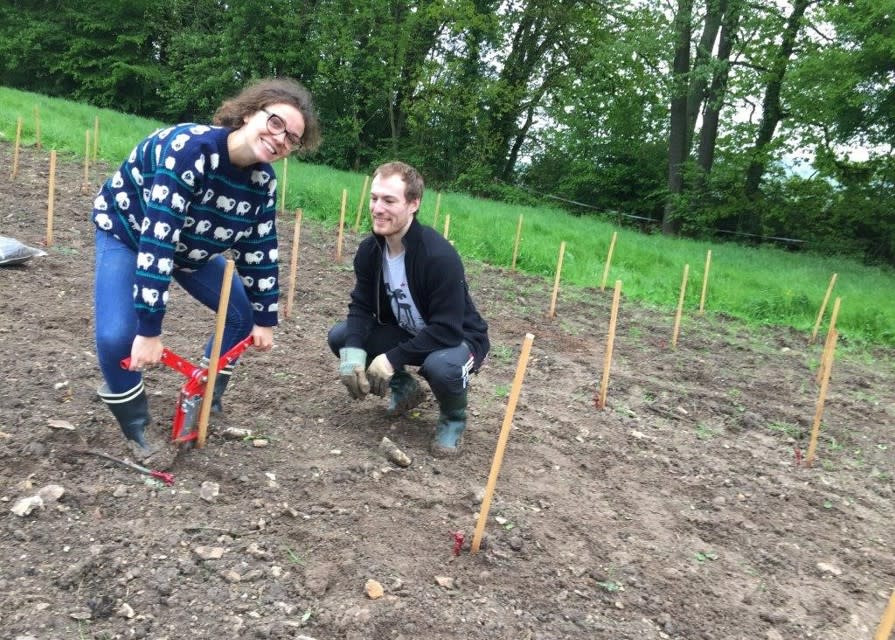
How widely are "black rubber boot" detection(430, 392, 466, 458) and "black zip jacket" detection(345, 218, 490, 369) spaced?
20 cm

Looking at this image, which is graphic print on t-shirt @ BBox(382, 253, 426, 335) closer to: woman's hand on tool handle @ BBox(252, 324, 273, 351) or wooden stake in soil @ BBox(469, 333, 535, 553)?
woman's hand on tool handle @ BBox(252, 324, 273, 351)

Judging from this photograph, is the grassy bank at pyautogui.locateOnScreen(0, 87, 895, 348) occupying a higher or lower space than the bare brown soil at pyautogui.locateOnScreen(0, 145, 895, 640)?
higher

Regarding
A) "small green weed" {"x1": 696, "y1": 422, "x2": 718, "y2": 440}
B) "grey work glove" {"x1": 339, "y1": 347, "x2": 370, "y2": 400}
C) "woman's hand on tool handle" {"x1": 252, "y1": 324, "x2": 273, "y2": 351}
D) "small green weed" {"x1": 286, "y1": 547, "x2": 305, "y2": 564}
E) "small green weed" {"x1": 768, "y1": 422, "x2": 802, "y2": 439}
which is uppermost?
"woman's hand on tool handle" {"x1": 252, "y1": 324, "x2": 273, "y2": 351}

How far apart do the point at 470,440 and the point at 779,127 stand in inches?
659

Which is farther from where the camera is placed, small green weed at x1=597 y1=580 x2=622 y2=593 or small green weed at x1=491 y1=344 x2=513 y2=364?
small green weed at x1=491 y1=344 x2=513 y2=364

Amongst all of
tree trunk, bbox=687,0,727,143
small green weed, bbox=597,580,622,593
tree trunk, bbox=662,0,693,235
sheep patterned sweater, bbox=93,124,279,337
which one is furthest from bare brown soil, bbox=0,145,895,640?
tree trunk, bbox=662,0,693,235

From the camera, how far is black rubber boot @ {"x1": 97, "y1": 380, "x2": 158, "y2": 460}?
2189 millimetres

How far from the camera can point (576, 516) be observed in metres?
2.44

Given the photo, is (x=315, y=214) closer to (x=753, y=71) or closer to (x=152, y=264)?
(x=152, y=264)

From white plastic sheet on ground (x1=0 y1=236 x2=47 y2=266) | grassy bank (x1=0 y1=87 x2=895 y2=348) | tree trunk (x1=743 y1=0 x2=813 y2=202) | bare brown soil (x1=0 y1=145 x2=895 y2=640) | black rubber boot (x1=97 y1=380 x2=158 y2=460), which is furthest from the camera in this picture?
tree trunk (x1=743 y1=0 x2=813 y2=202)

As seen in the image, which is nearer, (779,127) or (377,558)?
(377,558)

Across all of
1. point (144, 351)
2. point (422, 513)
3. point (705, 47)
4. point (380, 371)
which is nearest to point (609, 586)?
point (422, 513)

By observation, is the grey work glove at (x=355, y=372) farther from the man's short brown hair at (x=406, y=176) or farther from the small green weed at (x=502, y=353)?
the small green weed at (x=502, y=353)

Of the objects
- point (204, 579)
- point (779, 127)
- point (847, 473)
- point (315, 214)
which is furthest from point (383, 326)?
point (779, 127)
